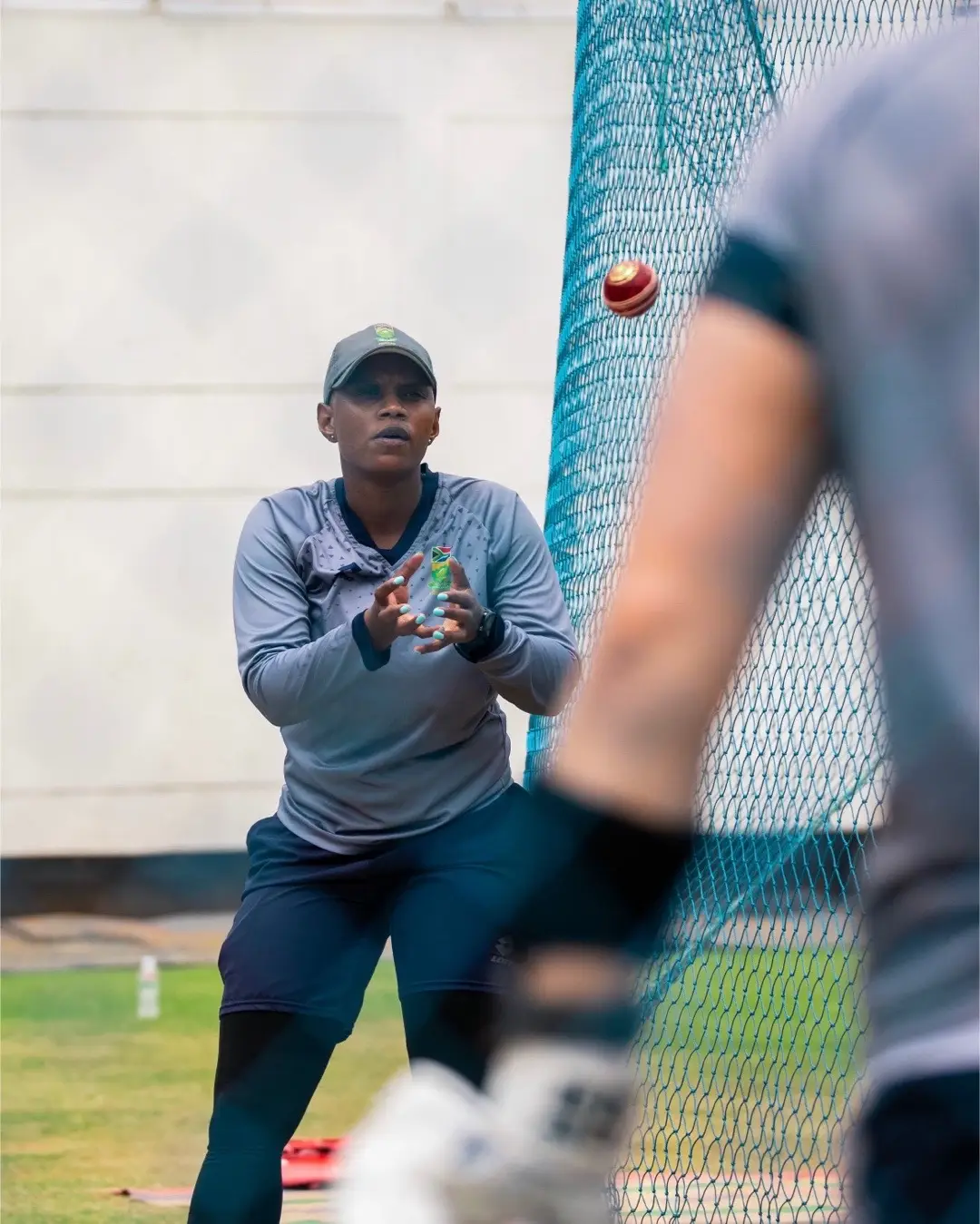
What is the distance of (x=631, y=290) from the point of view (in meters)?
3.64

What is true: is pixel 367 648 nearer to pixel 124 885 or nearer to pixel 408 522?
pixel 408 522

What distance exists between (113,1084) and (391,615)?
290 centimetres

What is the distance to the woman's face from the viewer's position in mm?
3041

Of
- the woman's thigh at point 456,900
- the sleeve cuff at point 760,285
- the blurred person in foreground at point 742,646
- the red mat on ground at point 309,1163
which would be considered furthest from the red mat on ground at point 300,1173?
the sleeve cuff at point 760,285

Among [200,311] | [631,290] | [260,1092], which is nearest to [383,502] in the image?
[631,290]

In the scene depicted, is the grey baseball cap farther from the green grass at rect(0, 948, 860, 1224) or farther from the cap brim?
the green grass at rect(0, 948, 860, 1224)

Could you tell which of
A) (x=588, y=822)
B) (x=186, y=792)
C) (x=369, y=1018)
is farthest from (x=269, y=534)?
(x=186, y=792)

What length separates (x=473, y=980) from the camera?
9.00 feet

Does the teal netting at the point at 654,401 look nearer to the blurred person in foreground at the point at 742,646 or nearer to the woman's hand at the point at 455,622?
the woman's hand at the point at 455,622

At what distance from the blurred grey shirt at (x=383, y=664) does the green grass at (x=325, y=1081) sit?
37.3 inches

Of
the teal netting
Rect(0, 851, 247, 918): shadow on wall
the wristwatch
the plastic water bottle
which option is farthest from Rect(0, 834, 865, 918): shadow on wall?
the wristwatch

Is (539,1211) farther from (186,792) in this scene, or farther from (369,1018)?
(186,792)

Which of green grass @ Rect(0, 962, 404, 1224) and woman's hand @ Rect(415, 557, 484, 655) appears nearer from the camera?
woman's hand @ Rect(415, 557, 484, 655)

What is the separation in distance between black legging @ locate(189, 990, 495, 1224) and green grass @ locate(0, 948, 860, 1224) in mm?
975
